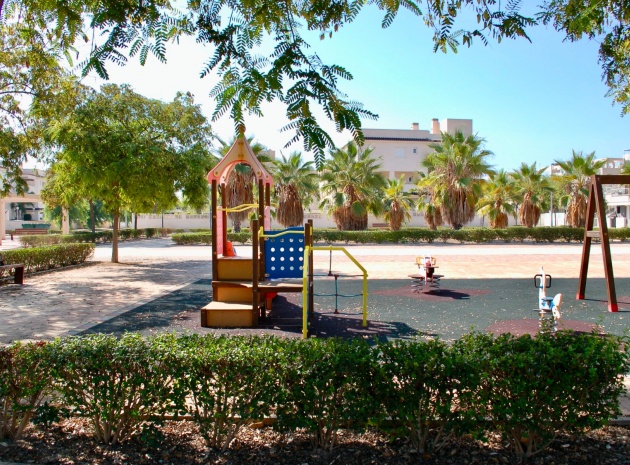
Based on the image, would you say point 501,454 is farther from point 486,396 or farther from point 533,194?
point 533,194

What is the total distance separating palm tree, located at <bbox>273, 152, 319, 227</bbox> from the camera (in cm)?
3319

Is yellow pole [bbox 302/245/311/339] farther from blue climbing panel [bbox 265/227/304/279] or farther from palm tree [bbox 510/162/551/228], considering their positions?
palm tree [bbox 510/162/551/228]

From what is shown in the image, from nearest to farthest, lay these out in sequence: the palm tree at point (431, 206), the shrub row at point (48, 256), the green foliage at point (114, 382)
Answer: the green foliage at point (114, 382) → the shrub row at point (48, 256) → the palm tree at point (431, 206)

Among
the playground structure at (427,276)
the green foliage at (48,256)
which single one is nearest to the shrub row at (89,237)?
the green foliage at (48,256)

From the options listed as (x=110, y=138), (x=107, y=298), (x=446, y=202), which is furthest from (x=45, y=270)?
(x=446, y=202)

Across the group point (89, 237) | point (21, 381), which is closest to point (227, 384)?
point (21, 381)

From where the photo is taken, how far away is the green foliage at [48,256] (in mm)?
15062

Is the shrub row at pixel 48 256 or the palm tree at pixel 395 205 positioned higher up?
the palm tree at pixel 395 205

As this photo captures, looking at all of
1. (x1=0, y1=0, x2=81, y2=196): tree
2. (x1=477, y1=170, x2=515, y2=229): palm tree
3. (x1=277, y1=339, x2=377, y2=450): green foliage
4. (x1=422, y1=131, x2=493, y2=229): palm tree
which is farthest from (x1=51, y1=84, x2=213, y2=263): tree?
(x1=477, y1=170, x2=515, y2=229): palm tree

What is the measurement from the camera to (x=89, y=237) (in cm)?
3538

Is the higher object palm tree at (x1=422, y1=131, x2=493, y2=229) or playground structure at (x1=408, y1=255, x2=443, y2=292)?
palm tree at (x1=422, y1=131, x2=493, y2=229)

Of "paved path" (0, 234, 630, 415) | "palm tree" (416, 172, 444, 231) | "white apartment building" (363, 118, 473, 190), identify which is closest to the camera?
"paved path" (0, 234, 630, 415)

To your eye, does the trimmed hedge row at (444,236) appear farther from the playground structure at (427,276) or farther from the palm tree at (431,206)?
the playground structure at (427,276)

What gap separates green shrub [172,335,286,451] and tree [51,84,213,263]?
13.2m
